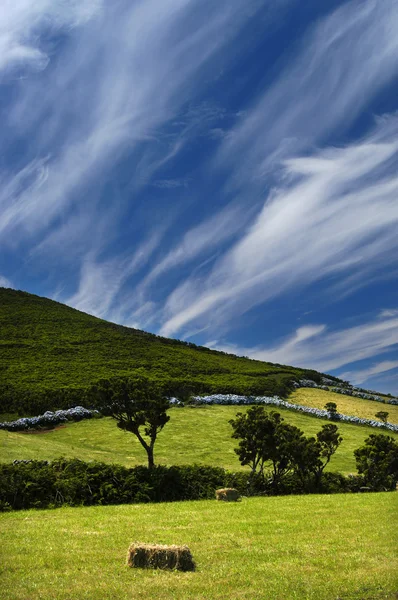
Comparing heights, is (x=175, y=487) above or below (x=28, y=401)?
below

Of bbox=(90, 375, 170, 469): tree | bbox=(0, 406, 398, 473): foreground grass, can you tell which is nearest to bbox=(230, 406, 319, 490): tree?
bbox=(90, 375, 170, 469): tree

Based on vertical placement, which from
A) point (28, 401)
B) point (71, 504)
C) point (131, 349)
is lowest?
point (71, 504)

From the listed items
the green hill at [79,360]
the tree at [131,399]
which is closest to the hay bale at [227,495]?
the tree at [131,399]

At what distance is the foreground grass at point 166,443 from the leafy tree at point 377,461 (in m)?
7.14

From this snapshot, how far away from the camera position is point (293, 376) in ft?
332

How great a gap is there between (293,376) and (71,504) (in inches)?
3157

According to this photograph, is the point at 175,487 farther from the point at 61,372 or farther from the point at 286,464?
the point at 61,372

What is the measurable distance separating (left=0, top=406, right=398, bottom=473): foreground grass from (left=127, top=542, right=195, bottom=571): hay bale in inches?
1019

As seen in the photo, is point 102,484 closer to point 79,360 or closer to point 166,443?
point 166,443

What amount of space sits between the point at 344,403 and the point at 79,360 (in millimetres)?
49501

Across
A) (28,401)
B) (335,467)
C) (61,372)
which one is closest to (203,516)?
(335,467)

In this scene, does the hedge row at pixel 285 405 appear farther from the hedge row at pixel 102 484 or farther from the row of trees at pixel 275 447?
the hedge row at pixel 102 484

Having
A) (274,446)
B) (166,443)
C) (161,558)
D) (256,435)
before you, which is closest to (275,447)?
(274,446)

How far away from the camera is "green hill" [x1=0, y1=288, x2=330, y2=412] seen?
66625mm
